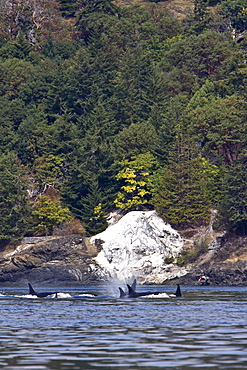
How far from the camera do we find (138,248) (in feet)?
300

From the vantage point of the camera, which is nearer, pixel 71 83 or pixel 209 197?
pixel 209 197

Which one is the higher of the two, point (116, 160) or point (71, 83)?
point (71, 83)

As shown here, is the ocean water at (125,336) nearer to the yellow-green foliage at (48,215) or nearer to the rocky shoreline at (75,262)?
the rocky shoreline at (75,262)

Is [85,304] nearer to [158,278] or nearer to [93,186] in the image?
[158,278]

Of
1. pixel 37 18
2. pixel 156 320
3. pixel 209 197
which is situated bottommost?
pixel 156 320

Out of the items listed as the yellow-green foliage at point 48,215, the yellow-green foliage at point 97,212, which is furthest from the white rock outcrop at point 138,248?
the yellow-green foliage at point 48,215

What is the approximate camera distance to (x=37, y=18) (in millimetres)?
169500

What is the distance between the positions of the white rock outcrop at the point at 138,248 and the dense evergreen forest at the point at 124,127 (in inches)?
99.2

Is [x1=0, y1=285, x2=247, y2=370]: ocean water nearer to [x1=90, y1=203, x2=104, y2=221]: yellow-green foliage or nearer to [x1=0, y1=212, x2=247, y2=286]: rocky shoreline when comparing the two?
[x1=0, y1=212, x2=247, y2=286]: rocky shoreline

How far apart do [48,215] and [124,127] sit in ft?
67.3

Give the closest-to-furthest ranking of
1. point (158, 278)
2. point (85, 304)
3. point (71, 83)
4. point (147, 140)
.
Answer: point (85, 304) < point (158, 278) < point (147, 140) < point (71, 83)

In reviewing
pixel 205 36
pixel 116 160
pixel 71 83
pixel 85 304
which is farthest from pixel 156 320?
pixel 205 36

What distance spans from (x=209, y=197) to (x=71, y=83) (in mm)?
38732

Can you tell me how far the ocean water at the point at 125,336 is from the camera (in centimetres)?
2197
